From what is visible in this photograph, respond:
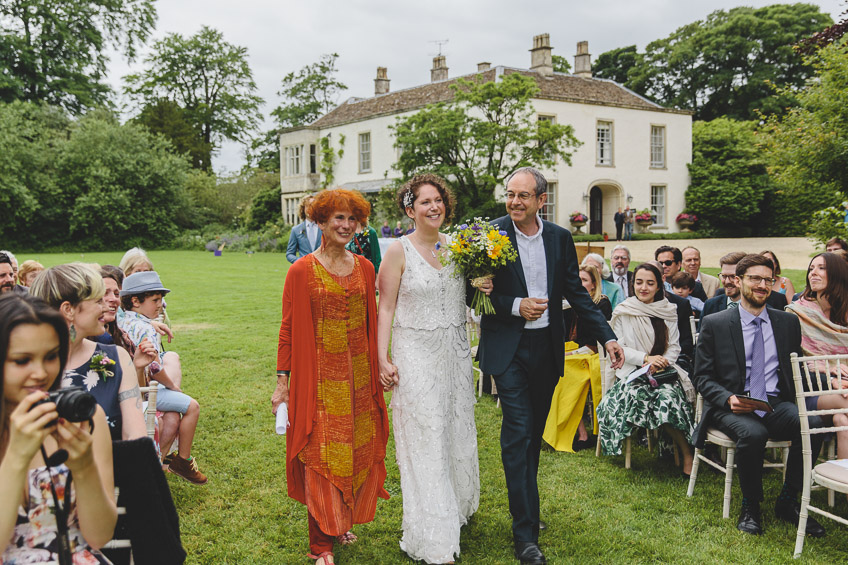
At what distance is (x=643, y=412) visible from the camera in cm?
551

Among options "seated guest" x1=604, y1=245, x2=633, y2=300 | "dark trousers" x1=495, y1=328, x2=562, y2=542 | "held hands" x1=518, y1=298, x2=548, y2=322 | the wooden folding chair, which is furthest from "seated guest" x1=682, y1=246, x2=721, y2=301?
"held hands" x1=518, y1=298, x2=548, y2=322

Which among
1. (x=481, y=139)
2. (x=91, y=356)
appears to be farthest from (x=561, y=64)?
(x=91, y=356)

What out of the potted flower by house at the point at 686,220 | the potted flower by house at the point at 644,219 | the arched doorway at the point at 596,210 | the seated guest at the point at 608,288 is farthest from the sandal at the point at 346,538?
the potted flower by house at the point at 686,220

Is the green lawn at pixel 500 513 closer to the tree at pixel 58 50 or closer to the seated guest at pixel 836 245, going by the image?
the seated guest at pixel 836 245

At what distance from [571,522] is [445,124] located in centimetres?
2283

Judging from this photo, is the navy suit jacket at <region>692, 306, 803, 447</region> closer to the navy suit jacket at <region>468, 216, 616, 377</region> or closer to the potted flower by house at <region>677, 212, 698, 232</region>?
the navy suit jacket at <region>468, 216, 616, 377</region>

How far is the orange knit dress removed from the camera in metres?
3.93

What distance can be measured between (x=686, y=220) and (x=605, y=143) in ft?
21.1

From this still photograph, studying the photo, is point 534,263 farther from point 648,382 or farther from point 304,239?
point 304,239

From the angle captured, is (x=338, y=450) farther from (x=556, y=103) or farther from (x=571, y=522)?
(x=556, y=103)

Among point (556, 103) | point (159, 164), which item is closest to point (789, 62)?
point (556, 103)

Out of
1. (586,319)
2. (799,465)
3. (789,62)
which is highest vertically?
(789,62)

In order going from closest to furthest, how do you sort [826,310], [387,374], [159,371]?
[387,374], [159,371], [826,310]

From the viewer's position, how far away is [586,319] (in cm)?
452
